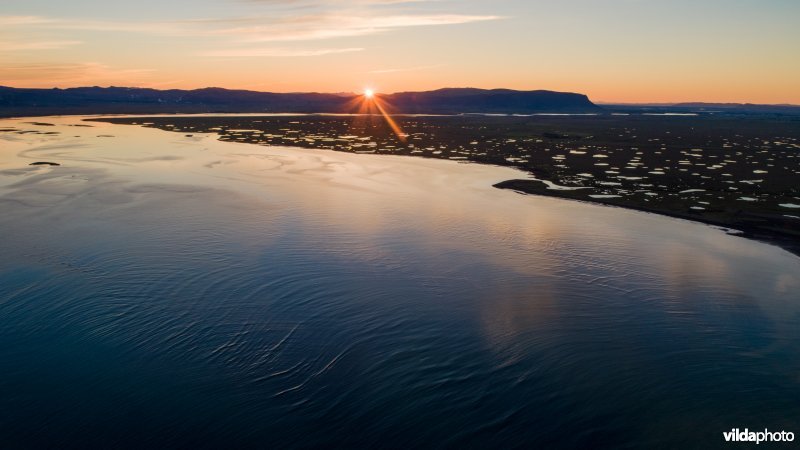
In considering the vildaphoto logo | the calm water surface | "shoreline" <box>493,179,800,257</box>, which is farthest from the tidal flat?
the vildaphoto logo

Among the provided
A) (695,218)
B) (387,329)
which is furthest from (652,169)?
(387,329)

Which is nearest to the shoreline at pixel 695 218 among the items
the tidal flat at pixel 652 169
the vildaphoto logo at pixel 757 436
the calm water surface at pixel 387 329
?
the tidal flat at pixel 652 169

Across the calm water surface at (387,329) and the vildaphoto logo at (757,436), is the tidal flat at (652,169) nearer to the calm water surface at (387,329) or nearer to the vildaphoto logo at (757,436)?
the calm water surface at (387,329)

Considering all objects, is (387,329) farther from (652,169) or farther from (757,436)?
(652,169)

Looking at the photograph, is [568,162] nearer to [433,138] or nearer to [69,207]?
[433,138]

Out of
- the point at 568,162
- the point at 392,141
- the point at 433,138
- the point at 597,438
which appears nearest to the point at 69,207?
the point at 597,438

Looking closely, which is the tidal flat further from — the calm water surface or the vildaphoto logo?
the vildaphoto logo
